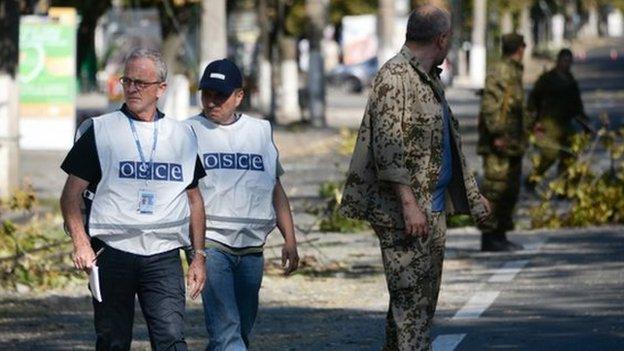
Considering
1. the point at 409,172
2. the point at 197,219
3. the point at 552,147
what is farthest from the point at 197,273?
the point at 552,147

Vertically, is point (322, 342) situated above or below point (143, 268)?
below

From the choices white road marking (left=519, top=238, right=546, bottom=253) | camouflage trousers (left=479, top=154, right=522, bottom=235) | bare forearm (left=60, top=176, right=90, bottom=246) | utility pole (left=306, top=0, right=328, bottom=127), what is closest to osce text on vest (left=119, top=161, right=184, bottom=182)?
bare forearm (left=60, top=176, right=90, bottom=246)

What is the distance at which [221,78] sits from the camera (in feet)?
27.9

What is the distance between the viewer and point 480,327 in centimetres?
1171

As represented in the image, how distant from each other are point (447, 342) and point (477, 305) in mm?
1971

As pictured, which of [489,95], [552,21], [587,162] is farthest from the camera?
[552,21]

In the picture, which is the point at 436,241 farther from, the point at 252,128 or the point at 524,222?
the point at 524,222

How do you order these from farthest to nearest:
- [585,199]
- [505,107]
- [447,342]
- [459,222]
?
[459,222]
[585,199]
[505,107]
[447,342]

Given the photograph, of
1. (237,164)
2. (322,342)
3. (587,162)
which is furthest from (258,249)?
(587,162)

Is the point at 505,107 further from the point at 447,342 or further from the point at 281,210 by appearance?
the point at 281,210

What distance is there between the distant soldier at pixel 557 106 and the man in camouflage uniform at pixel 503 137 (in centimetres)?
629

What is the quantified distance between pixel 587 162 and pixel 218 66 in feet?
37.7

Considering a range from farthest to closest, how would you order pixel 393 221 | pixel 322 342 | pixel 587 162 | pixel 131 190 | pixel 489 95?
pixel 587 162 < pixel 489 95 < pixel 322 342 < pixel 393 221 < pixel 131 190

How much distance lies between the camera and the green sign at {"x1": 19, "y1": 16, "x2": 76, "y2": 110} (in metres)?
32.7
